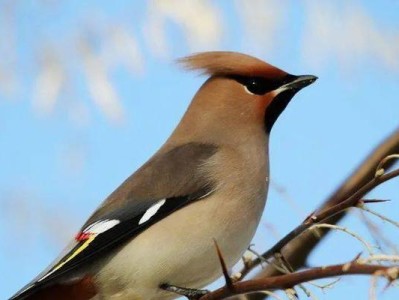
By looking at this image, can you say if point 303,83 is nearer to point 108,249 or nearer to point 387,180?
point 108,249

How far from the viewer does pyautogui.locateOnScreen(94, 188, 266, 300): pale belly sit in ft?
9.10

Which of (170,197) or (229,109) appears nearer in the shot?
(170,197)

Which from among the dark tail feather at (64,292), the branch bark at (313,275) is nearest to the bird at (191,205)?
the dark tail feather at (64,292)

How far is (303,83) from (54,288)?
3.98 feet

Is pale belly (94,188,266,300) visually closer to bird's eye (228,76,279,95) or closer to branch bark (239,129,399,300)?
branch bark (239,129,399,300)

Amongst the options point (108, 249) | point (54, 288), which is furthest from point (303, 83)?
point (54, 288)

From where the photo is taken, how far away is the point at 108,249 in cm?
281

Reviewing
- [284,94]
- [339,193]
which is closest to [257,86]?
[284,94]

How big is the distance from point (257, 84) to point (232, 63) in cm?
13

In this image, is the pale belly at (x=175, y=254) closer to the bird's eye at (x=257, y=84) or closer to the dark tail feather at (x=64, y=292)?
the dark tail feather at (x=64, y=292)

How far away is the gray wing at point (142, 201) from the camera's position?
2.77 metres

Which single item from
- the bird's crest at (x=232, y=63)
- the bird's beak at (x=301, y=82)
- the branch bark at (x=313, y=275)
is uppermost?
the bird's crest at (x=232, y=63)

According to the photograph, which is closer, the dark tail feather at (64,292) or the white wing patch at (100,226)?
the dark tail feather at (64,292)

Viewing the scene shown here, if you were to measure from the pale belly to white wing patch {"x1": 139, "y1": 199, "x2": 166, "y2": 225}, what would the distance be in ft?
A: 0.12
